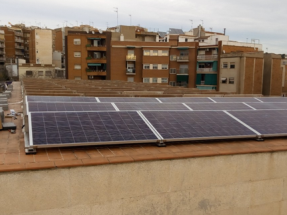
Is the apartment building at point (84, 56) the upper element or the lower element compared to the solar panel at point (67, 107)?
upper

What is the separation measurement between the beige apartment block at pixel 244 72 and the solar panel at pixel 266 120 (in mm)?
47231

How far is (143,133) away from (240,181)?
8.09 ft

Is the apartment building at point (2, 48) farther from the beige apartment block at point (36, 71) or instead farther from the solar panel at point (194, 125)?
the solar panel at point (194, 125)

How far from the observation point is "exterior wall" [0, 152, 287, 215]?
5.50 m

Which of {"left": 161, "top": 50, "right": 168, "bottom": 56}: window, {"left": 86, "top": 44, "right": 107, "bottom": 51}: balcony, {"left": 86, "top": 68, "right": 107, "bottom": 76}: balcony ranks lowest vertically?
{"left": 86, "top": 68, "right": 107, "bottom": 76}: balcony

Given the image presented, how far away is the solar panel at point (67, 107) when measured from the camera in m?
8.14

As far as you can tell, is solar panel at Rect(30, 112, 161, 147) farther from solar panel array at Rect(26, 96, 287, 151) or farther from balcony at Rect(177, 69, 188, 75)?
balcony at Rect(177, 69, 188, 75)

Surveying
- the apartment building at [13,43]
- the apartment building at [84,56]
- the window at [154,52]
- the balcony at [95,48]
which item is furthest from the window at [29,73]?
the window at [154,52]

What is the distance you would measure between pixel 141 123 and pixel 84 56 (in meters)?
59.4

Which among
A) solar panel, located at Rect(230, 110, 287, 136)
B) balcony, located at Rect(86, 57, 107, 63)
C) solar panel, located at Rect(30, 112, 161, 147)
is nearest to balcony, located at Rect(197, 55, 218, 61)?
balcony, located at Rect(86, 57, 107, 63)

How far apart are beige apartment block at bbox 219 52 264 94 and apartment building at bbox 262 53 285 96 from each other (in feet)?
9.03

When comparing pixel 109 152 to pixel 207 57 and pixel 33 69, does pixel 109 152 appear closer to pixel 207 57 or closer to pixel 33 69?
pixel 207 57

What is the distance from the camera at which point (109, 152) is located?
659 centimetres

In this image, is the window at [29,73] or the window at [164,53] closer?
the window at [164,53]
